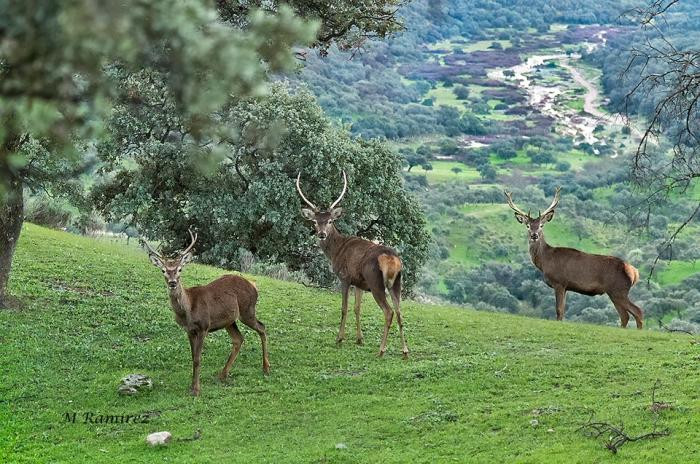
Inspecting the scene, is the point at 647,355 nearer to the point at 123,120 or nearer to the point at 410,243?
the point at 410,243

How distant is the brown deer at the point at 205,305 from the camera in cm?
1177

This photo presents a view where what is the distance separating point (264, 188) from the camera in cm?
2434

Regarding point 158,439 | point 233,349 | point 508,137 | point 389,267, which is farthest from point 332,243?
point 508,137

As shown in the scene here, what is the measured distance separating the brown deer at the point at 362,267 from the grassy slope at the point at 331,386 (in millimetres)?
640

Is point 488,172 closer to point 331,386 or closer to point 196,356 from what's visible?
point 331,386

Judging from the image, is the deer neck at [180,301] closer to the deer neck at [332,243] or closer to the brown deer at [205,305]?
the brown deer at [205,305]

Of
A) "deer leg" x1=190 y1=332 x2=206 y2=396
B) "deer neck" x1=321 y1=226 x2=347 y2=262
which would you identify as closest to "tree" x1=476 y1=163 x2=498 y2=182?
"deer neck" x1=321 y1=226 x2=347 y2=262

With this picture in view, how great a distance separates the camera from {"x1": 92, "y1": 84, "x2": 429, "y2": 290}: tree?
2444 cm

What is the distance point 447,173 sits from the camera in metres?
75.0

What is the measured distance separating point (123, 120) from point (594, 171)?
1901 inches

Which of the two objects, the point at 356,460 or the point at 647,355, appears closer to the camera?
the point at 356,460

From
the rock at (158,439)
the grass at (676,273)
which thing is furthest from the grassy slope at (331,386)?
the grass at (676,273)

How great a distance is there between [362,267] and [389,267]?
645 millimetres

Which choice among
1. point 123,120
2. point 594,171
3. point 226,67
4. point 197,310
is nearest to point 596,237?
point 594,171
